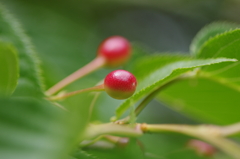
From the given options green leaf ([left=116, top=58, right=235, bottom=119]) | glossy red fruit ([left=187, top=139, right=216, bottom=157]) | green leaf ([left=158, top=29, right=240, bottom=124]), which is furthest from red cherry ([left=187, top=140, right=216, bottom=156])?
green leaf ([left=116, top=58, right=235, bottom=119])

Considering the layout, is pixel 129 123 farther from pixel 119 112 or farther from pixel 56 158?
pixel 56 158

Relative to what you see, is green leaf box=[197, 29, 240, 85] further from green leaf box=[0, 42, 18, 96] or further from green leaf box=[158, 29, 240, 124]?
green leaf box=[0, 42, 18, 96]

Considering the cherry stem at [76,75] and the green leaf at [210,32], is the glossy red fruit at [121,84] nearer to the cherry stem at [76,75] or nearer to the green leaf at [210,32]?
the cherry stem at [76,75]

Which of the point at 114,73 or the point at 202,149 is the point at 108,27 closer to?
the point at 202,149

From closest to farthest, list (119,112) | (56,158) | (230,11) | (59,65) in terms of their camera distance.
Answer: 1. (56,158)
2. (119,112)
3. (59,65)
4. (230,11)

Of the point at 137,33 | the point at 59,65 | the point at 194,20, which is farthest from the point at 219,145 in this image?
the point at 137,33

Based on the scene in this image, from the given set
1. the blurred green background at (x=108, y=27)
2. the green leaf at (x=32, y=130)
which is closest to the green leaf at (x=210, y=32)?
the blurred green background at (x=108, y=27)
